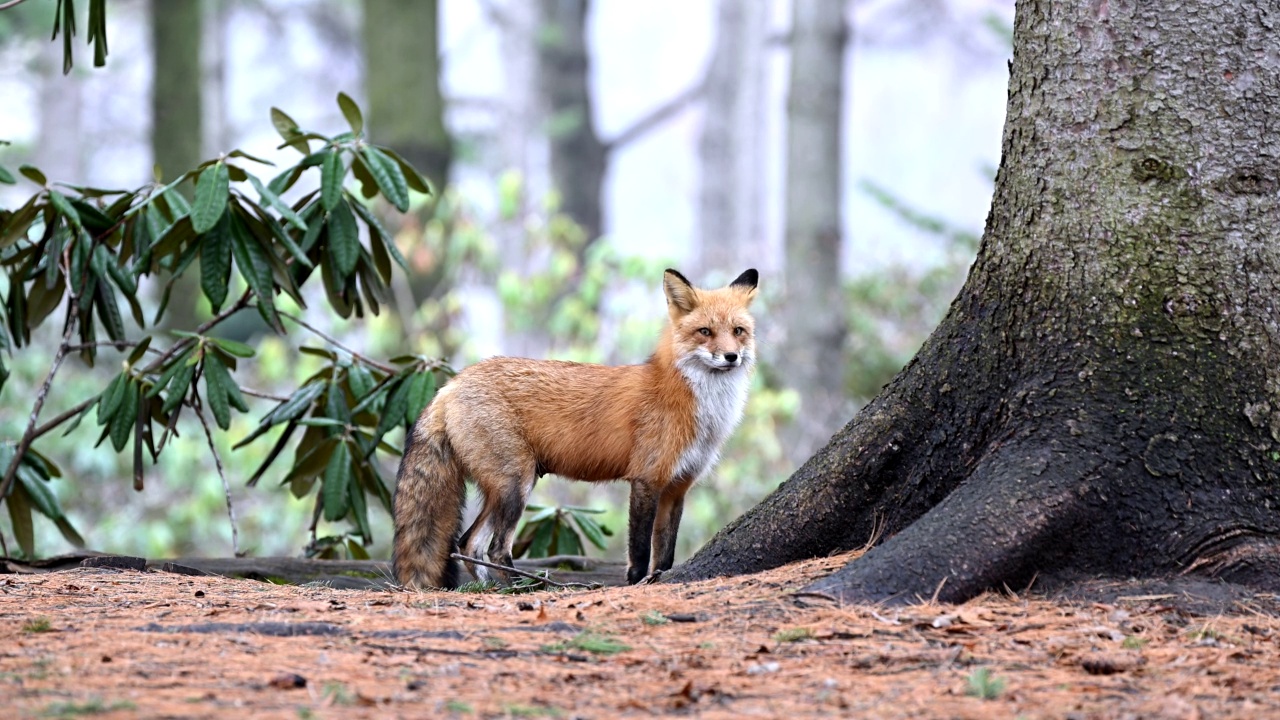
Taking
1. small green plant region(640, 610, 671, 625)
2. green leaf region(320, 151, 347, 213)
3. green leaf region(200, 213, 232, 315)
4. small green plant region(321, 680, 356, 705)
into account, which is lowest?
small green plant region(640, 610, 671, 625)

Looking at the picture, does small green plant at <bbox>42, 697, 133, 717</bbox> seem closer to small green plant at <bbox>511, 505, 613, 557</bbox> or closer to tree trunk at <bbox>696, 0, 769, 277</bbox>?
small green plant at <bbox>511, 505, 613, 557</bbox>

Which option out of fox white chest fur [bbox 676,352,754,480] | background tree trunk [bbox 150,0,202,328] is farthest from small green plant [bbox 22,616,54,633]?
background tree trunk [bbox 150,0,202,328]

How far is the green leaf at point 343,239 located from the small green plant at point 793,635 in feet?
11.6

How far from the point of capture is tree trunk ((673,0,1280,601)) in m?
3.89

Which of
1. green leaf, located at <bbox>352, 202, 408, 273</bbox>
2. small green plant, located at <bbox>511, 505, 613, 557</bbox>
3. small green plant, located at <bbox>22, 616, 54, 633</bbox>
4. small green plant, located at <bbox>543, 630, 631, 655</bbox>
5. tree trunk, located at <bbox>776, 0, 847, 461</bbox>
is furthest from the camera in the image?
tree trunk, located at <bbox>776, 0, 847, 461</bbox>

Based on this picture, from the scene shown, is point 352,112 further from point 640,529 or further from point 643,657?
point 643,657

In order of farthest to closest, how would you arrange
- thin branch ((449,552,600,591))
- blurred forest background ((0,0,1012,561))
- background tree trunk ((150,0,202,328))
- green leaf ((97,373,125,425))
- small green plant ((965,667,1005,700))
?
1. background tree trunk ((150,0,202,328))
2. blurred forest background ((0,0,1012,561))
3. green leaf ((97,373,125,425))
4. thin branch ((449,552,600,591))
5. small green plant ((965,667,1005,700))

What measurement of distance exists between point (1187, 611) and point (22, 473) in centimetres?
561

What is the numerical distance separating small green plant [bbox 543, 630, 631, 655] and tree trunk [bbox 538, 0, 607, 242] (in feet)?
61.4

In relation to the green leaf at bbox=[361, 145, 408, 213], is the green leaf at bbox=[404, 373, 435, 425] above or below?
below

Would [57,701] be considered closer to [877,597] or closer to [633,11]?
[877,597]

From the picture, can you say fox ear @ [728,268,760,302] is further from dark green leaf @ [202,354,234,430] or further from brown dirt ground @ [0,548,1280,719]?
dark green leaf @ [202,354,234,430]

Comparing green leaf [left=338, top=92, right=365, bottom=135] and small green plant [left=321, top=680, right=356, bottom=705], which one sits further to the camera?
green leaf [left=338, top=92, right=365, bottom=135]

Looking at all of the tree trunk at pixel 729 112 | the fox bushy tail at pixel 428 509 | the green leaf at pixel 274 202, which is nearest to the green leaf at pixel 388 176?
the green leaf at pixel 274 202
